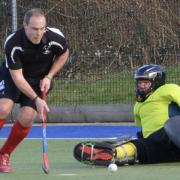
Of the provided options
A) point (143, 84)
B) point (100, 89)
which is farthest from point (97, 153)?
point (100, 89)

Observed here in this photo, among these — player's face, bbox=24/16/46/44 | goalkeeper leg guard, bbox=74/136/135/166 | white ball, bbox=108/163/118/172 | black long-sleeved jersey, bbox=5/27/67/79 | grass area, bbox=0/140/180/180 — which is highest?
player's face, bbox=24/16/46/44

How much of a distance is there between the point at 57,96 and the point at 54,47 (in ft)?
20.5

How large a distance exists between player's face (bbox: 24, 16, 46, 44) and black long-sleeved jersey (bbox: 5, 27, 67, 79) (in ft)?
0.38

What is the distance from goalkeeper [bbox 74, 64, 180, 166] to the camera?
24.6 feet

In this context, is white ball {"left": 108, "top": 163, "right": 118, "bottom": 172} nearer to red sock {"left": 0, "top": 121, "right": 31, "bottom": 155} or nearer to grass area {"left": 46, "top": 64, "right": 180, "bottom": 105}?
red sock {"left": 0, "top": 121, "right": 31, "bottom": 155}

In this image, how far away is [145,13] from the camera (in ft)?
45.0

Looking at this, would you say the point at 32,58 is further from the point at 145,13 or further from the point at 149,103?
the point at 145,13

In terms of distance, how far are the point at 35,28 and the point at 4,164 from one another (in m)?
1.25

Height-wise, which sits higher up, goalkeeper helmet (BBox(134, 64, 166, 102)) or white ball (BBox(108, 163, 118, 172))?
goalkeeper helmet (BBox(134, 64, 166, 102))

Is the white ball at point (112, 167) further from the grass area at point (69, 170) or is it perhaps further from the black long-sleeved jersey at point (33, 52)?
the black long-sleeved jersey at point (33, 52)

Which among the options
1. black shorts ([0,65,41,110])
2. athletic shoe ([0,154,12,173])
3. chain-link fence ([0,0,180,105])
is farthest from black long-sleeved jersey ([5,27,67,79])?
chain-link fence ([0,0,180,105])

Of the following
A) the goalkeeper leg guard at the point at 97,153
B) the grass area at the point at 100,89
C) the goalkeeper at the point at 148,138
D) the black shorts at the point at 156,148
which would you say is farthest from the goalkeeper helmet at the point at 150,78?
the grass area at the point at 100,89

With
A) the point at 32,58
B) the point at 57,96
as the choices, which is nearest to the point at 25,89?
the point at 32,58

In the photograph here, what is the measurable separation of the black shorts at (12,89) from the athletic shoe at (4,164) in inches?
19.1
